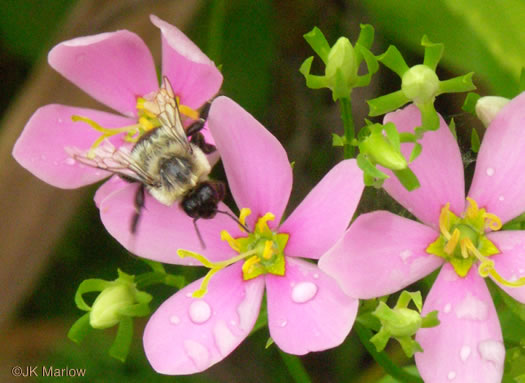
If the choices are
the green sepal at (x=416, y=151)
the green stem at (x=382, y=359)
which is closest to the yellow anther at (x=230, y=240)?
the green stem at (x=382, y=359)

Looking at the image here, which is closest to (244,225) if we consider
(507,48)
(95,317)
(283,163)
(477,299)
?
(283,163)

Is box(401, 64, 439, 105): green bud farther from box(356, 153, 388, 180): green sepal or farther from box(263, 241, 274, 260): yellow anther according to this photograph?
box(263, 241, 274, 260): yellow anther

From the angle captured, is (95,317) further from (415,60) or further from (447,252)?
(415,60)

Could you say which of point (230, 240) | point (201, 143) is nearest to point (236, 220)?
point (230, 240)

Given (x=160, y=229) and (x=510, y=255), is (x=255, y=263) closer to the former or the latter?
(x=160, y=229)

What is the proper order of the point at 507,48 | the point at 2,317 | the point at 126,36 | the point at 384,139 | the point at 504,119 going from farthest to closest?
the point at 2,317 < the point at 507,48 < the point at 126,36 < the point at 504,119 < the point at 384,139
